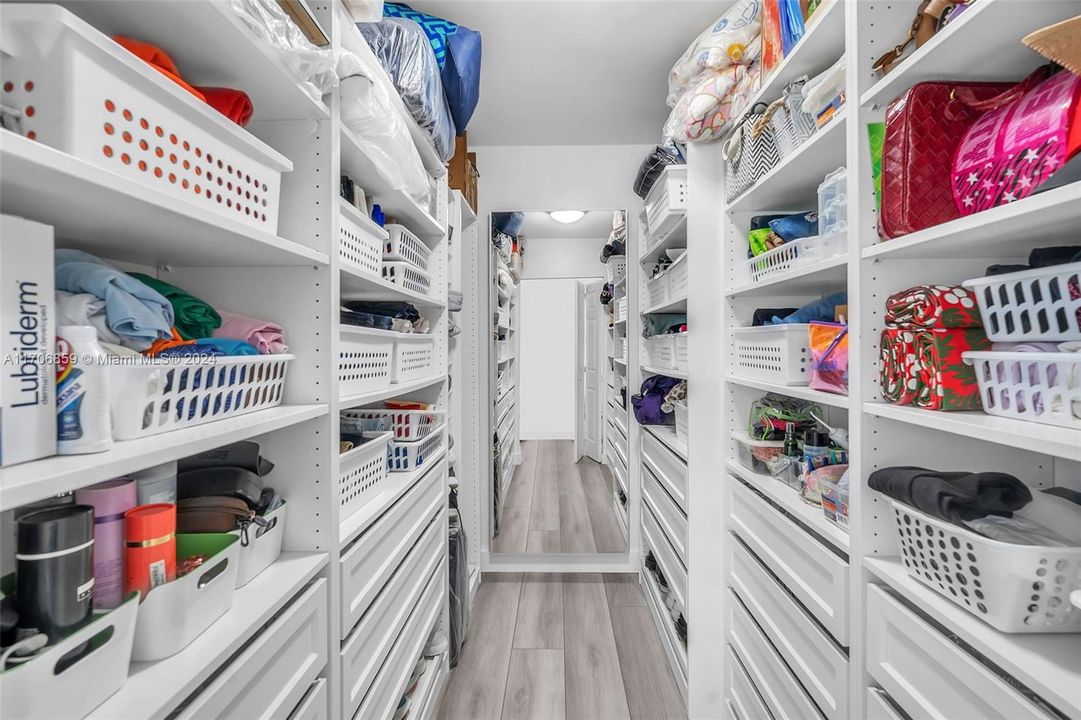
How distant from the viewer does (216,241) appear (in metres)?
0.79

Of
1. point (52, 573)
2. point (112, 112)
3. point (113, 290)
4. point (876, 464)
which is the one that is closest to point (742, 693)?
point (876, 464)

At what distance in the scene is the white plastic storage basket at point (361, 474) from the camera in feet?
3.79

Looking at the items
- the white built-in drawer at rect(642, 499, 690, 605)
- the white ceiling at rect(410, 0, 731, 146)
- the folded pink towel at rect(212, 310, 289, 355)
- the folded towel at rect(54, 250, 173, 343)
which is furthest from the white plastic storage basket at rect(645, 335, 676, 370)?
the folded towel at rect(54, 250, 173, 343)

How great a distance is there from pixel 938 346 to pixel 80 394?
121 centimetres

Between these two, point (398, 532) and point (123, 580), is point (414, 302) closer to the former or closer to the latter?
point (398, 532)

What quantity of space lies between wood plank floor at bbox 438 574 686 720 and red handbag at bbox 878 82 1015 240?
6.14ft

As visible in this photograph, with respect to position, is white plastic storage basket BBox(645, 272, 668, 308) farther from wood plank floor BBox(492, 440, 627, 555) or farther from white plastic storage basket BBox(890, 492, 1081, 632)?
white plastic storage basket BBox(890, 492, 1081, 632)

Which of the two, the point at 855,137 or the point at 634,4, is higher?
the point at 634,4

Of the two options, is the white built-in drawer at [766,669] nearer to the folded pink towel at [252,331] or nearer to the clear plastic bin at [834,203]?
the clear plastic bin at [834,203]

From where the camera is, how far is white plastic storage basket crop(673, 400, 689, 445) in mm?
1978

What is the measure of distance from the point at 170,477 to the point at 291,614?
333 millimetres

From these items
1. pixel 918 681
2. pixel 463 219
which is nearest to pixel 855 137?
pixel 918 681

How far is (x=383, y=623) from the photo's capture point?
133cm

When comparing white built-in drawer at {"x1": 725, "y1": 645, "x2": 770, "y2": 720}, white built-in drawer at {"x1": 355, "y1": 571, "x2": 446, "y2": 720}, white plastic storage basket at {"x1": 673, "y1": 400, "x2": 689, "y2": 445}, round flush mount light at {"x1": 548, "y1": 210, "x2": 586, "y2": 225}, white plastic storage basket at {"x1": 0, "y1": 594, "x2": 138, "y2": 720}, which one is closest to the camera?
white plastic storage basket at {"x1": 0, "y1": 594, "x2": 138, "y2": 720}
